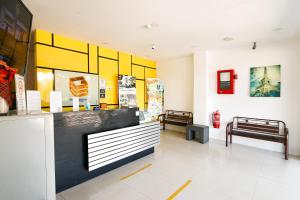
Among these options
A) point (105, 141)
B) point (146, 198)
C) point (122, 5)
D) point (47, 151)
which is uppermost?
point (122, 5)

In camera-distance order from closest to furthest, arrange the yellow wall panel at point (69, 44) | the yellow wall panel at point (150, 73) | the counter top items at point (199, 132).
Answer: the yellow wall panel at point (69, 44), the counter top items at point (199, 132), the yellow wall panel at point (150, 73)

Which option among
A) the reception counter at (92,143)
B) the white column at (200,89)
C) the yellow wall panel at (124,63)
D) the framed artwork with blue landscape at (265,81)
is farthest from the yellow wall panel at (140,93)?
the framed artwork with blue landscape at (265,81)

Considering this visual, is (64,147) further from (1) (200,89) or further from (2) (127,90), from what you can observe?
(1) (200,89)

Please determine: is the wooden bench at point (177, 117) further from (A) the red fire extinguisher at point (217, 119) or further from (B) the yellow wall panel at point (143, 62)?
(B) the yellow wall panel at point (143, 62)

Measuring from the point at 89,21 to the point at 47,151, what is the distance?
8.82 feet

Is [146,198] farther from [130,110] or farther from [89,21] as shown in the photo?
[89,21]

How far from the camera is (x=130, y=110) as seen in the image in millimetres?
3506

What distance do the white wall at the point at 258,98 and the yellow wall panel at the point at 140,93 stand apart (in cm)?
215

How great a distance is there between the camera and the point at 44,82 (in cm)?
371

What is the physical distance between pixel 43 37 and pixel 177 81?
460cm

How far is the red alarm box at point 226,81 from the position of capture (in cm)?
487

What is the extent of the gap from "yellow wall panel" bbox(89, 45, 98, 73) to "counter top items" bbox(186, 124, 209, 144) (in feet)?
11.5

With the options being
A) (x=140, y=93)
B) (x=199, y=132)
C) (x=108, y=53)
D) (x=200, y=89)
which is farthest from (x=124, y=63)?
(x=199, y=132)

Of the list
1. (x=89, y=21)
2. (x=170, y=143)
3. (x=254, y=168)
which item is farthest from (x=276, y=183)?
(x=89, y=21)
